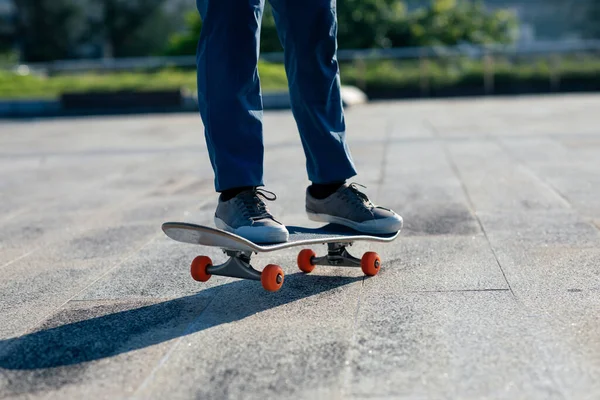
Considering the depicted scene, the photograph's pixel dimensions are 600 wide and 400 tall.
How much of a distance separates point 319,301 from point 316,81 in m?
0.76

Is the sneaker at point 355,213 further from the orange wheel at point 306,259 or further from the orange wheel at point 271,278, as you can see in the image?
the orange wheel at point 271,278

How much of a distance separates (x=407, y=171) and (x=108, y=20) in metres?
25.6

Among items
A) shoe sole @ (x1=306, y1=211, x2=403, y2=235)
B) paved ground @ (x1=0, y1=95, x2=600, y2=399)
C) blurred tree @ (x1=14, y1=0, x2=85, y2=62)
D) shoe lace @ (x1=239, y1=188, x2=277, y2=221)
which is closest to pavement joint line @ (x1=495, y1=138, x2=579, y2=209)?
paved ground @ (x1=0, y1=95, x2=600, y2=399)

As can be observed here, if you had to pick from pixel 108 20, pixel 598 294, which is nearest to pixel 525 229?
pixel 598 294

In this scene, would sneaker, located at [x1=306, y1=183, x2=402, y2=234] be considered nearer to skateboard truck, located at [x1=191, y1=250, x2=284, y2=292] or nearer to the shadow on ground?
the shadow on ground

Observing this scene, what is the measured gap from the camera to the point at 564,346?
2010 millimetres

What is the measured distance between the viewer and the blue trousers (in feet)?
8.55

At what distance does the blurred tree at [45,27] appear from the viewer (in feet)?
93.2

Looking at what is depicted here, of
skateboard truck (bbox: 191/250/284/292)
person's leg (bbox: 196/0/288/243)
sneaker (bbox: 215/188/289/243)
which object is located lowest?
skateboard truck (bbox: 191/250/284/292)

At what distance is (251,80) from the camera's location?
8.77ft

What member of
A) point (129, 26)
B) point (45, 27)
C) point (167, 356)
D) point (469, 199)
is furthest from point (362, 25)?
point (167, 356)

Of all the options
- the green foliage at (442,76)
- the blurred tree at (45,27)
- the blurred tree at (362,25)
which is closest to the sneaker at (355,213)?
the green foliage at (442,76)

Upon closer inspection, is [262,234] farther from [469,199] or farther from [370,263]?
[469,199]

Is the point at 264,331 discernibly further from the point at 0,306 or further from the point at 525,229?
the point at 525,229
